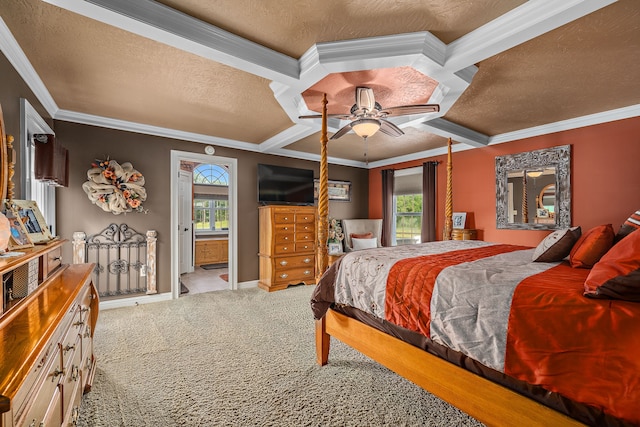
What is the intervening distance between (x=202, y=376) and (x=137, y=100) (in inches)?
109

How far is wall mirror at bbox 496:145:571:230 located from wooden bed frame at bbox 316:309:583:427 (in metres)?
3.37

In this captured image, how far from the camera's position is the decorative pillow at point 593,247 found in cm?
175

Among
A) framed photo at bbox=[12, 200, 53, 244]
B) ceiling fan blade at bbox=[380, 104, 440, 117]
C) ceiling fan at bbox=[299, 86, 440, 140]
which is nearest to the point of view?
framed photo at bbox=[12, 200, 53, 244]

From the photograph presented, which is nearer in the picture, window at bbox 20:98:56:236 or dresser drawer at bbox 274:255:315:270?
window at bbox 20:98:56:236

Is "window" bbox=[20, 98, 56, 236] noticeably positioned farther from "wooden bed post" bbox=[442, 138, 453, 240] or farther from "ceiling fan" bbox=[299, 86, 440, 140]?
"wooden bed post" bbox=[442, 138, 453, 240]

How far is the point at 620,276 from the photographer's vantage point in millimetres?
1181

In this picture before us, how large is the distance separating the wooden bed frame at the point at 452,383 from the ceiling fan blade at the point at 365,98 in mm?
1861

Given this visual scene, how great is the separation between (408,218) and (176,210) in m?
4.28

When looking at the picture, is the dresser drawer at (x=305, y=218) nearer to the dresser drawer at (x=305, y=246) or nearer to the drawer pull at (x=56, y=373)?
the dresser drawer at (x=305, y=246)

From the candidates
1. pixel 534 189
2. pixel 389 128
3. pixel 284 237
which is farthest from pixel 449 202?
pixel 284 237

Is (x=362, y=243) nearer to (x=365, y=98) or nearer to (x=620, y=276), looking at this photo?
(x=365, y=98)

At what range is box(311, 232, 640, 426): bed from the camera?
1.13 m

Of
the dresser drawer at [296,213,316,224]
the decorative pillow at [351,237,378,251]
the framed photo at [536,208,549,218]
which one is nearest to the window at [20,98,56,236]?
the dresser drawer at [296,213,316,224]

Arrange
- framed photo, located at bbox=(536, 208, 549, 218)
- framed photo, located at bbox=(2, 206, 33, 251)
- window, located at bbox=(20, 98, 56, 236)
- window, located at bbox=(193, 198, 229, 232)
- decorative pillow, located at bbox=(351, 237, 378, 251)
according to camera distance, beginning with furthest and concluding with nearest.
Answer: window, located at bbox=(193, 198, 229, 232), decorative pillow, located at bbox=(351, 237, 378, 251), framed photo, located at bbox=(536, 208, 549, 218), window, located at bbox=(20, 98, 56, 236), framed photo, located at bbox=(2, 206, 33, 251)
